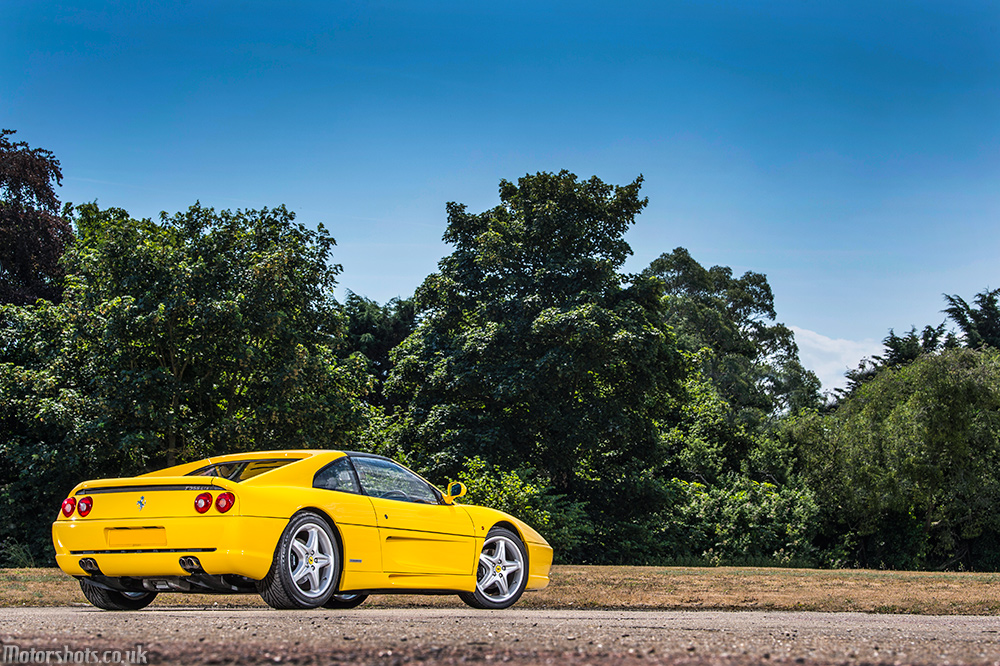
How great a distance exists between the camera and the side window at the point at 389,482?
8020 mm

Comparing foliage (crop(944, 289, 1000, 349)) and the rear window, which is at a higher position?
foliage (crop(944, 289, 1000, 349))

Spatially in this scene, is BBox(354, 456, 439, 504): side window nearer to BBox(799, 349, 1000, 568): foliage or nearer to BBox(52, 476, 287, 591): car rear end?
BBox(52, 476, 287, 591): car rear end

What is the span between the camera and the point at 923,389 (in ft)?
98.3

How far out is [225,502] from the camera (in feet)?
22.6

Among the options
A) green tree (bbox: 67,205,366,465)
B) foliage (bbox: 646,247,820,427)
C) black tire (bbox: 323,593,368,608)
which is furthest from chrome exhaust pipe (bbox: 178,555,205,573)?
foliage (bbox: 646,247,820,427)

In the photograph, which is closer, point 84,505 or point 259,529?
point 259,529

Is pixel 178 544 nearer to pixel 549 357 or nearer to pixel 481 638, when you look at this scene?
pixel 481 638

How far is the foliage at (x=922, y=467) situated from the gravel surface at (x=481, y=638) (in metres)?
23.4

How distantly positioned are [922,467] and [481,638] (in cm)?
2814

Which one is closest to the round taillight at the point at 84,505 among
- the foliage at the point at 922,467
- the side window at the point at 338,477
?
the side window at the point at 338,477

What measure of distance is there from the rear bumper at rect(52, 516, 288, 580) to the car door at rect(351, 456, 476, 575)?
1081mm

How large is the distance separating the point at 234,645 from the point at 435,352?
84.9ft

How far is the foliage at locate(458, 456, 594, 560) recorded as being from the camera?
22.9m

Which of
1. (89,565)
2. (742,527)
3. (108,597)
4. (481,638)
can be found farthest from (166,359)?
(742,527)
